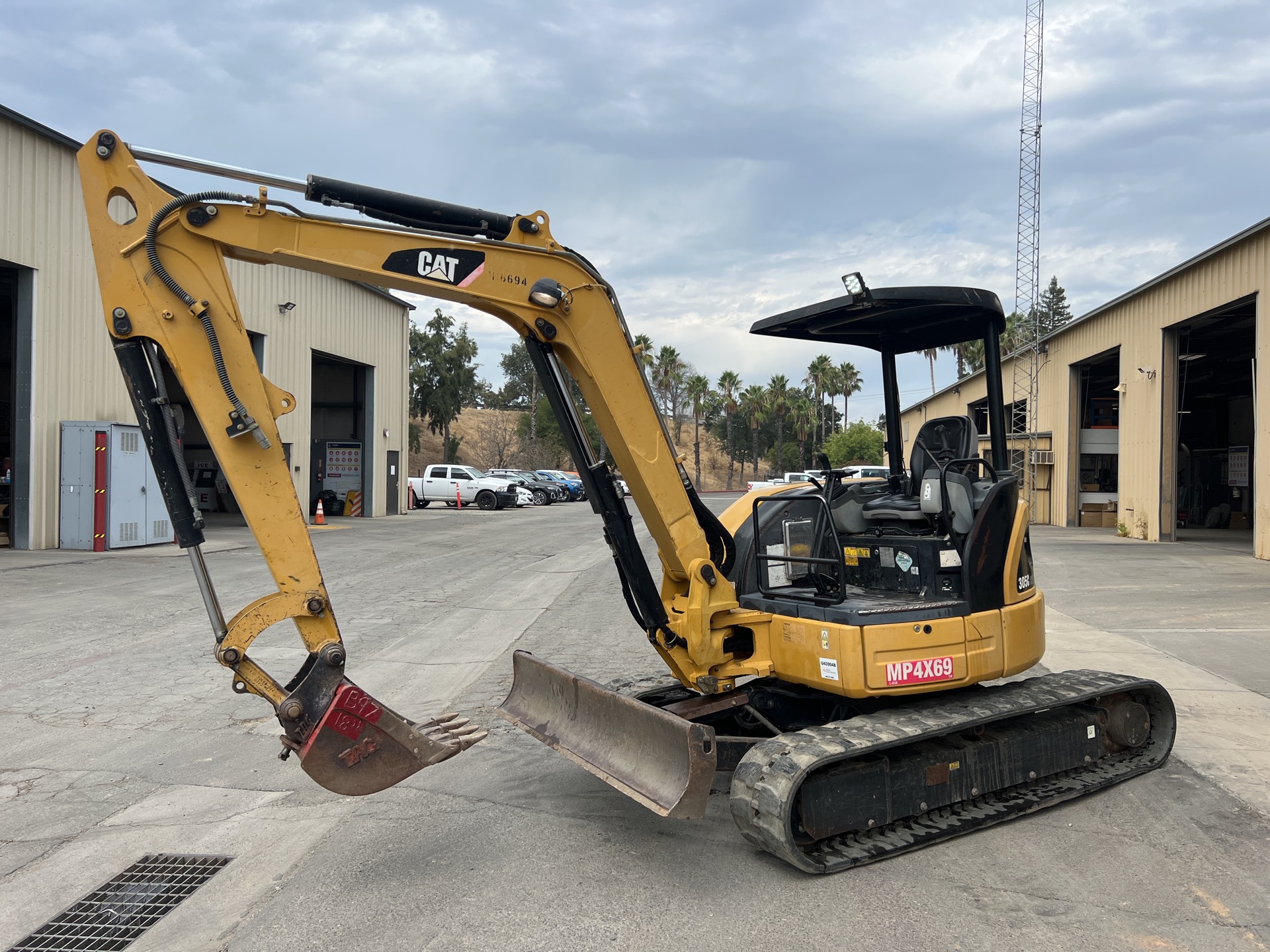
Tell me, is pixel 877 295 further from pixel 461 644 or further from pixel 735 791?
pixel 461 644

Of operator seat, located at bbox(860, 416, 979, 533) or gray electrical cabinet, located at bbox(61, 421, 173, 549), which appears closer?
operator seat, located at bbox(860, 416, 979, 533)

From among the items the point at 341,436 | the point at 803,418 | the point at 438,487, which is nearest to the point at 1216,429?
the point at 438,487

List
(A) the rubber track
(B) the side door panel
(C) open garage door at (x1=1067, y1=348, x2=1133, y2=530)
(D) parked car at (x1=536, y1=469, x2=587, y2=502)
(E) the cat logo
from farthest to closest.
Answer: (D) parked car at (x1=536, y1=469, x2=587, y2=502) → (B) the side door panel → (C) open garage door at (x1=1067, y1=348, x2=1133, y2=530) → (E) the cat logo → (A) the rubber track

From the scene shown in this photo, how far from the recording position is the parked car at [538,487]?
4431cm

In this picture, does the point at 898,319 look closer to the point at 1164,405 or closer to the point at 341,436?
the point at 1164,405

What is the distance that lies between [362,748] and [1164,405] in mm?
23383

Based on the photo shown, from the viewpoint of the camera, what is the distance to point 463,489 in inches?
1602

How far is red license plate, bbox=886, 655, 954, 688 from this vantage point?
A: 4.65m

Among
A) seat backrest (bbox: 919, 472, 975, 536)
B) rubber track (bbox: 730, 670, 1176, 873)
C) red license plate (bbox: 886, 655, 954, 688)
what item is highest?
seat backrest (bbox: 919, 472, 975, 536)

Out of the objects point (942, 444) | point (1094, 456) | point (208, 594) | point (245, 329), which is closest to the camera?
point (208, 594)

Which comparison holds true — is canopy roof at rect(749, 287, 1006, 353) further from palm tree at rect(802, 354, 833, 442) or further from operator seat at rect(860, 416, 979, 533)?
palm tree at rect(802, 354, 833, 442)

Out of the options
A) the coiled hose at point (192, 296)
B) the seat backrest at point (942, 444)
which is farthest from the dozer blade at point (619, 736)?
the seat backrest at point (942, 444)

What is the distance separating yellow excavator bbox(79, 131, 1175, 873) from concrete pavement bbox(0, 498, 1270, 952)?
0.33m

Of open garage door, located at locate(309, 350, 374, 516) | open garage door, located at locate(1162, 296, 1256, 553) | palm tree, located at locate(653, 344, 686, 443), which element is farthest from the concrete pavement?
palm tree, located at locate(653, 344, 686, 443)
